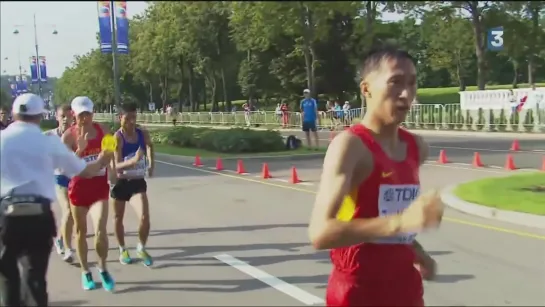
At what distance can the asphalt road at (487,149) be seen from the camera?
1806 centimetres

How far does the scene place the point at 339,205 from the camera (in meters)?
2.42

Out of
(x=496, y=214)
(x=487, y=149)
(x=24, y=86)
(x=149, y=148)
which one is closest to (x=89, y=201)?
(x=149, y=148)

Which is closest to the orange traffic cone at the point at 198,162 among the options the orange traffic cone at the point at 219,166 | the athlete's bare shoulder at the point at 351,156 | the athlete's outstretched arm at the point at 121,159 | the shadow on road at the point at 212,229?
the orange traffic cone at the point at 219,166

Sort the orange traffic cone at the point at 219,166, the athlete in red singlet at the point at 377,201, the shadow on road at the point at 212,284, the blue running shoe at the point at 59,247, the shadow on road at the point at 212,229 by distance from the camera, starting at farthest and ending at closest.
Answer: the orange traffic cone at the point at 219,166
the shadow on road at the point at 212,229
the blue running shoe at the point at 59,247
the shadow on road at the point at 212,284
the athlete in red singlet at the point at 377,201

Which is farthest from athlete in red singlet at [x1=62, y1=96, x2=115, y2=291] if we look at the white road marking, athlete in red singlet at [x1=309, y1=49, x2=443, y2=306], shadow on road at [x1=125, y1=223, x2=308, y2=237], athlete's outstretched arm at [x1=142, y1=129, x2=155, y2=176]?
athlete in red singlet at [x1=309, y1=49, x2=443, y2=306]

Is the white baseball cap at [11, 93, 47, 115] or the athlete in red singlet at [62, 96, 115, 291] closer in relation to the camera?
the white baseball cap at [11, 93, 47, 115]

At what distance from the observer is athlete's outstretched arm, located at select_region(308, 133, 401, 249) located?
2349mm

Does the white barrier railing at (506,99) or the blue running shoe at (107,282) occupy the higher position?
the white barrier railing at (506,99)

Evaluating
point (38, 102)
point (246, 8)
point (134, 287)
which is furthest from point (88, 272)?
point (246, 8)

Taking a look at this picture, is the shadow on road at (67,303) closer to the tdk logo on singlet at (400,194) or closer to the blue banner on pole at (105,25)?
the blue banner on pole at (105,25)

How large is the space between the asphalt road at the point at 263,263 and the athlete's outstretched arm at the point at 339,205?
375 centimetres

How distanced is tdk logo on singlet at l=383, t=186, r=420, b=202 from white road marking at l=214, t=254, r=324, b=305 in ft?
11.7

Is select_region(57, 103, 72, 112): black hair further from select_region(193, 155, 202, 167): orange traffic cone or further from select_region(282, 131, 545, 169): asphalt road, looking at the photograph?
select_region(193, 155, 202, 167): orange traffic cone

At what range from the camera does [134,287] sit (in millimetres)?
6875
